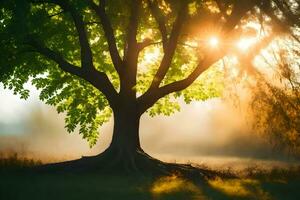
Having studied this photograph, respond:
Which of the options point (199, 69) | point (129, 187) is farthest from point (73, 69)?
point (129, 187)

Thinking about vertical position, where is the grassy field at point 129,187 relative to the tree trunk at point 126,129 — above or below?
below

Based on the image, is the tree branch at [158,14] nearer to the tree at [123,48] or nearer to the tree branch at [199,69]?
the tree at [123,48]

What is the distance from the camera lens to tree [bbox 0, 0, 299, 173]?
21.0m

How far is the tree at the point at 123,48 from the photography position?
827 inches

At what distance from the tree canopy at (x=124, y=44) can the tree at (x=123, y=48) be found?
0.14 feet

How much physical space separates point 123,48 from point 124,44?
4.33 feet

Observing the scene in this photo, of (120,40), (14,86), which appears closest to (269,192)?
(120,40)

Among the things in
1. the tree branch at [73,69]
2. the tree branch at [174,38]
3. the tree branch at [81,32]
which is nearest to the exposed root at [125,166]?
the tree branch at [73,69]

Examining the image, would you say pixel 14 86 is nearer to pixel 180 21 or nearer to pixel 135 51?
pixel 135 51

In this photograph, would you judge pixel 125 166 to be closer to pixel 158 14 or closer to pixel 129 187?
pixel 129 187

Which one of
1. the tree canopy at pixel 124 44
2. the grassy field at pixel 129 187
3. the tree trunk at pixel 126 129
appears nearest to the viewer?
the grassy field at pixel 129 187

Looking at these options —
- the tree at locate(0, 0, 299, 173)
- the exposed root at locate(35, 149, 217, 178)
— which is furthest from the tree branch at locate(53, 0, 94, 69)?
the exposed root at locate(35, 149, 217, 178)

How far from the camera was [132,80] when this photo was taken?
2434 centimetres

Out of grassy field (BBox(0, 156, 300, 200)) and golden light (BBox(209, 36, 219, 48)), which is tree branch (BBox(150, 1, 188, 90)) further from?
grassy field (BBox(0, 156, 300, 200))
